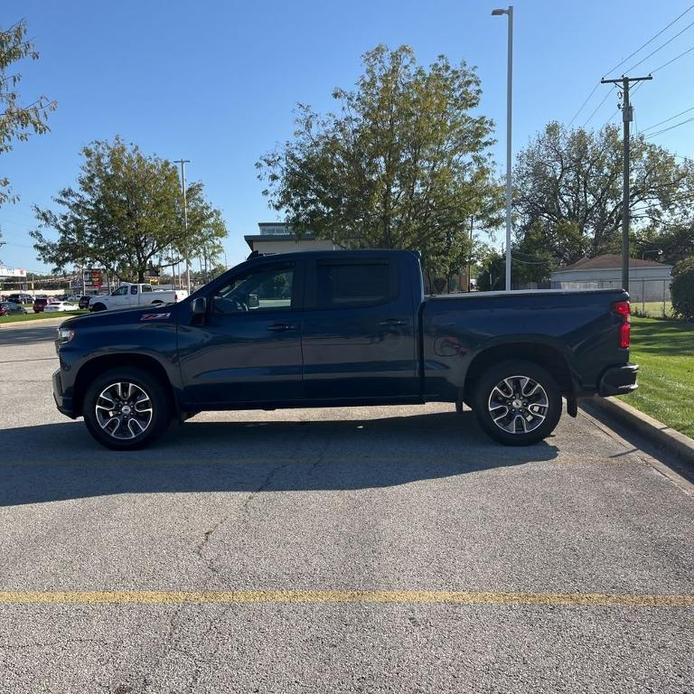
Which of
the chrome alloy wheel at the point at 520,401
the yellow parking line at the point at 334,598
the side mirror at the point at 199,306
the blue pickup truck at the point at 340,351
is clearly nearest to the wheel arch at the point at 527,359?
the blue pickup truck at the point at 340,351

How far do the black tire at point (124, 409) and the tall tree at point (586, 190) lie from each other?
204 ft

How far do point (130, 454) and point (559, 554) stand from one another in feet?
14.4

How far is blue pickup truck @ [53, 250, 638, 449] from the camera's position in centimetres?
655

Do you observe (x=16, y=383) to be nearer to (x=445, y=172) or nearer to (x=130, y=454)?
(x=130, y=454)

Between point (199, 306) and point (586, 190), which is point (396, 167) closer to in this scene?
point (199, 306)

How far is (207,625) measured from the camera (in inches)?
132

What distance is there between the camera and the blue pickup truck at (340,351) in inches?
258

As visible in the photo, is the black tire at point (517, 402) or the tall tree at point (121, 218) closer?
the black tire at point (517, 402)

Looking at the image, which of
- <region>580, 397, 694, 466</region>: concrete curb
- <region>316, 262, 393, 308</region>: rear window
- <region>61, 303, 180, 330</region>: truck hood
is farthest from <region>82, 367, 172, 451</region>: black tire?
<region>580, 397, 694, 466</region>: concrete curb

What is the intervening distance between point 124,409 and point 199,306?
1.34 m

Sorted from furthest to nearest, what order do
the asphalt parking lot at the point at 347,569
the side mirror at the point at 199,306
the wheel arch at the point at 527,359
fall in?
the wheel arch at the point at 527,359, the side mirror at the point at 199,306, the asphalt parking lot at the point at 347,569

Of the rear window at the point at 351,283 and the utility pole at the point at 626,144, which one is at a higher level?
the utility pole at the point at 626,144

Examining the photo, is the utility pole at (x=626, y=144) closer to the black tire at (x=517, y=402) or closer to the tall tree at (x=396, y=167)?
the tall tree at (x=396, y=167)

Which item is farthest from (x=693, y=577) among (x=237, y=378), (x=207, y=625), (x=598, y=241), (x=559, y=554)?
(x=598, y=241)
